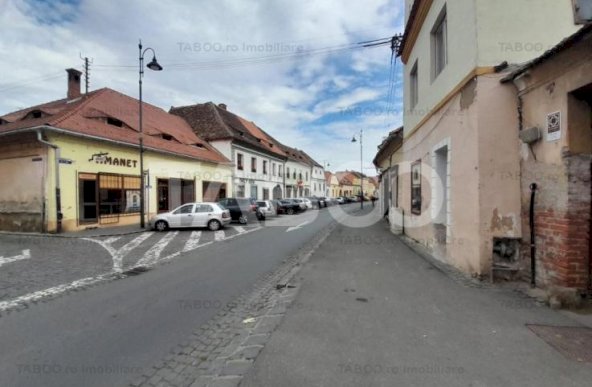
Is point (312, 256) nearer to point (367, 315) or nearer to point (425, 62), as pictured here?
point (367, 315)

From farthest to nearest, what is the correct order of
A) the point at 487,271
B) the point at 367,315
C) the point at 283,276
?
the point at 283,276, the point at 487,271, the point at 367,315

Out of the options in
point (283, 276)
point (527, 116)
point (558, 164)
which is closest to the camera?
point (558, 164)

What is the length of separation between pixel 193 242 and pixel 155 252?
2.10 meters

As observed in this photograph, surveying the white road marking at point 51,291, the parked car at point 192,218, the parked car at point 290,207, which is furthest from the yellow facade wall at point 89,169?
the parked car at point 290,207

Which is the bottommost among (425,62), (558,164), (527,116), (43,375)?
(43,375)

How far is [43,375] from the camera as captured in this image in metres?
3.28

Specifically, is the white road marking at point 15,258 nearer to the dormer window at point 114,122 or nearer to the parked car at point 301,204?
the dormer window at point 114,122

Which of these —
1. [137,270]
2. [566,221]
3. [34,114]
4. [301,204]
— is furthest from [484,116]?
[301,204]

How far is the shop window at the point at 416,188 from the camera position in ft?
34.2

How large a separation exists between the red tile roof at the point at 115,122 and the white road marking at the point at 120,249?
5526mm

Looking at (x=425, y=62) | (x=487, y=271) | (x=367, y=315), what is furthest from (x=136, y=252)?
(x=425, y=62)

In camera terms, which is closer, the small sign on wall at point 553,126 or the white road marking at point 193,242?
the small sign on wall at point 553,126

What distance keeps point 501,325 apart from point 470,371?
1.34m

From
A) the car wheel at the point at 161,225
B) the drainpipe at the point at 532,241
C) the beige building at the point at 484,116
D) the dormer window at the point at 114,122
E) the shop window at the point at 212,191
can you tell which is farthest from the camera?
the shop window at the point at 212,191
